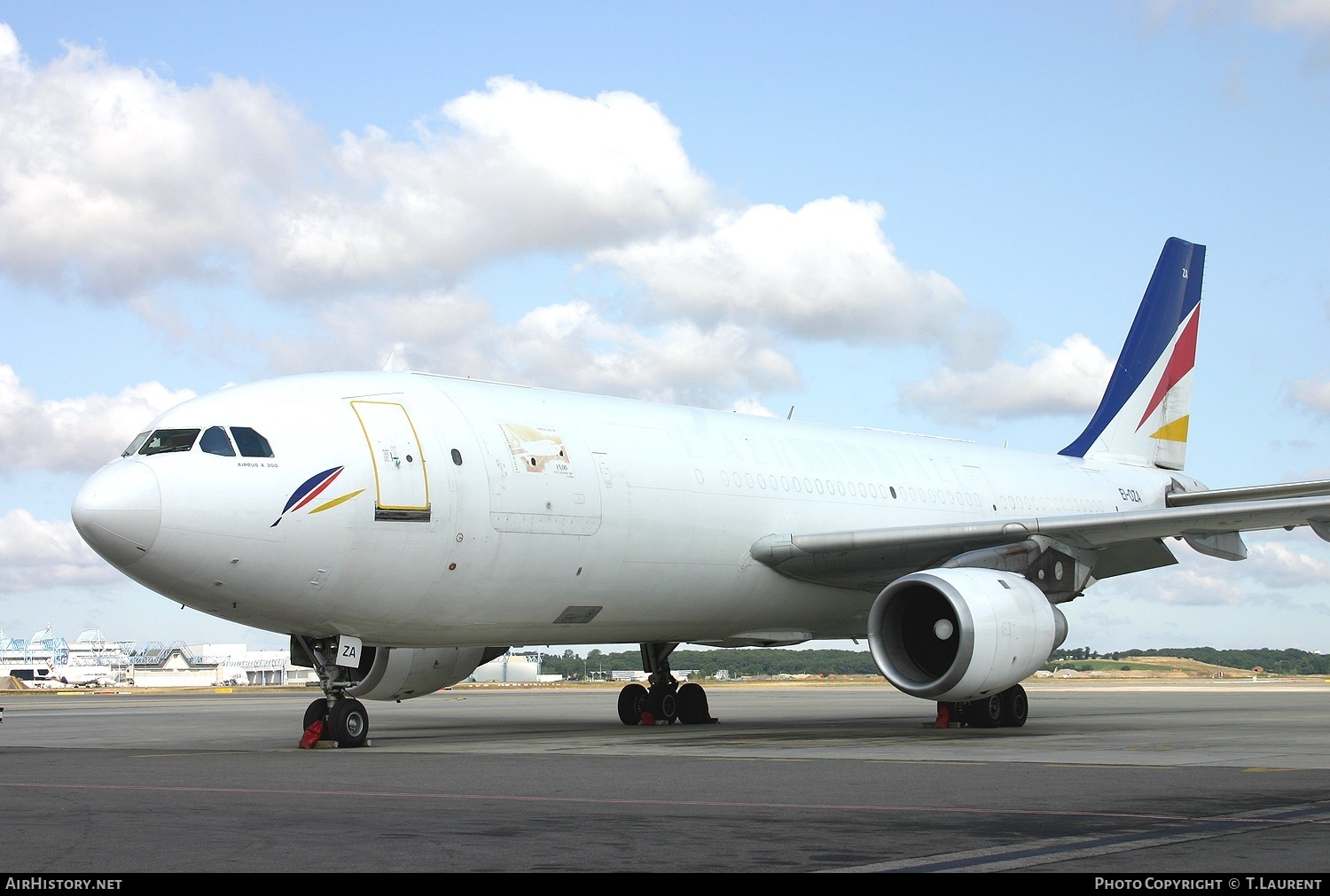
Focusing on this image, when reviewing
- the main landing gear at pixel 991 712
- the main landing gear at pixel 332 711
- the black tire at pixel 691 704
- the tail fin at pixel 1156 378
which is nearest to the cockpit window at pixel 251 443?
the main landing gear at pixel 332 711

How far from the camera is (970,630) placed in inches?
596

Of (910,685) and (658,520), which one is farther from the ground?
(658,520)

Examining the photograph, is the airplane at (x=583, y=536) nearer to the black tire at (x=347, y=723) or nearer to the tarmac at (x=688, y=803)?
the black tire at (x=347, y=723)

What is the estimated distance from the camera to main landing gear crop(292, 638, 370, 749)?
1438 centimetres

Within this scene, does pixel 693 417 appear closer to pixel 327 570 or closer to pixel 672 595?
pixel 672 595

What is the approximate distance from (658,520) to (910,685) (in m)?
3.44

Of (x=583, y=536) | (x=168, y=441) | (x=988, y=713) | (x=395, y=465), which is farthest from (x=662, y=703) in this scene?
(x=168, y=441)

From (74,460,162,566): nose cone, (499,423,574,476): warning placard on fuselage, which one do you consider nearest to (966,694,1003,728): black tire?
(499,423,574,476): warning placard on fuselage

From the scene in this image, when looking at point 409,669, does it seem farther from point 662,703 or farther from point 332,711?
point 662,703

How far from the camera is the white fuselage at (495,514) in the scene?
1327 centimetres

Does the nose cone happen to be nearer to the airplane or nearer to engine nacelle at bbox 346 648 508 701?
the airplane

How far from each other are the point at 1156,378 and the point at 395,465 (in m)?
16.5

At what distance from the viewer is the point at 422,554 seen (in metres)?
14.1
